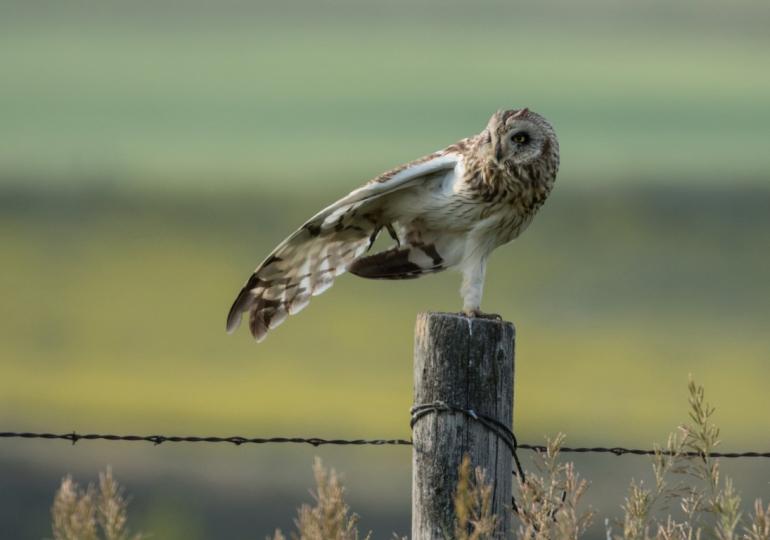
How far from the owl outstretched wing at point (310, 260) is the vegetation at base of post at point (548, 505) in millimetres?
1536

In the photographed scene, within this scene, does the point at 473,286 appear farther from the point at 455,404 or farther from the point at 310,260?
the point at 455,404

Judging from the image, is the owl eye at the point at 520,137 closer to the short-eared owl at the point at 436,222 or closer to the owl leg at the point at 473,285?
the short-eared owl at the point at 436,222

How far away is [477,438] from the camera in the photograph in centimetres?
359

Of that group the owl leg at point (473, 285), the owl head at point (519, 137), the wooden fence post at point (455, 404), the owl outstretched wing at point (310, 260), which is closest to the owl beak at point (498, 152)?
the owl head at point (519, 137)

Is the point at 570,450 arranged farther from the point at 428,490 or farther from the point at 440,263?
the point at 440,263

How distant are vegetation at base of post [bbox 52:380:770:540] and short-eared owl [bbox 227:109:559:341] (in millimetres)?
1360

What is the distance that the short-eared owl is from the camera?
4.82m

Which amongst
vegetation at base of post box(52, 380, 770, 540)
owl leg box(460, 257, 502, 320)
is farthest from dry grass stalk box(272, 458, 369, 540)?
owl leg box(460, 257, 502, 320)

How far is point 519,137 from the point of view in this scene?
4883mm

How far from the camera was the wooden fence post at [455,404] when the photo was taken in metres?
3.58

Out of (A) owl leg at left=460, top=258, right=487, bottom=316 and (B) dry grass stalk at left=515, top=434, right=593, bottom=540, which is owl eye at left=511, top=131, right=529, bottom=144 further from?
(B) dry grass stalk at left=515, top=434, right=593, bottom=540

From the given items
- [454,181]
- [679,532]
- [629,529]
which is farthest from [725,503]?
[454,181]

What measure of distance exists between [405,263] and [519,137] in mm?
681

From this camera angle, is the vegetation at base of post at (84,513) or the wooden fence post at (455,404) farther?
the wooden fence post at (455,404)
